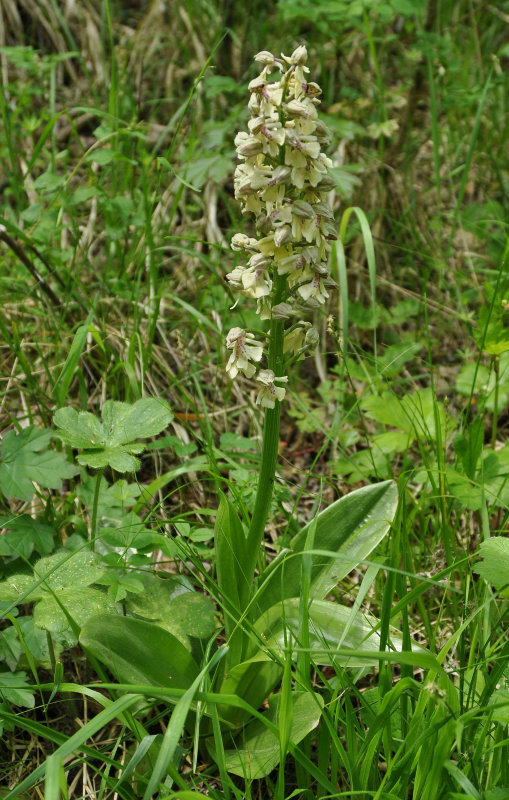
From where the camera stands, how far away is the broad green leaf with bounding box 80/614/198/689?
1.89 meters

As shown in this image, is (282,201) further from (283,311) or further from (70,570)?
(70,570)

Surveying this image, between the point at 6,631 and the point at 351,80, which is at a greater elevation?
the point at 351,80

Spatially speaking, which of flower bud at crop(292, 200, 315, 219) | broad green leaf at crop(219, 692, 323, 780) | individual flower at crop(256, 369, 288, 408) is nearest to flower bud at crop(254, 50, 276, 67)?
flower bud at crop(292, 200, 315, 219)

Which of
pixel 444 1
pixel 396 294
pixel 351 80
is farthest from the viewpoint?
pixel 444 1

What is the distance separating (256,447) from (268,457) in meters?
1.02

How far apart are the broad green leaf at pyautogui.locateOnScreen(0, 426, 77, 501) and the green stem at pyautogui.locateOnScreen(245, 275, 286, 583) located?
0.58 m

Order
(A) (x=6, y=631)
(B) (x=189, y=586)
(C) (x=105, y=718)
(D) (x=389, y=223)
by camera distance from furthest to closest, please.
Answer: (D) (x=389, y=223) < (B) (x=189, y=586) < (A) (x=6, y=631) < (C) (x=105, y=718)

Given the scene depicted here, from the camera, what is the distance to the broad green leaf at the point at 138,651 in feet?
6.20

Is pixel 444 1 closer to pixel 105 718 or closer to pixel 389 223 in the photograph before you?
pixel 389 223

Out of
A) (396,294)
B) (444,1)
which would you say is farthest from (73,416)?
(444,1)

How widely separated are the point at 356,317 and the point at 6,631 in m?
2.15

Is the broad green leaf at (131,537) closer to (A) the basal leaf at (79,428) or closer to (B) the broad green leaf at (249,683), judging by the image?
(A) the basal leaf at (79,428)

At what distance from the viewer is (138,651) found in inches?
77.2

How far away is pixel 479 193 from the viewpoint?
4.54 meters
